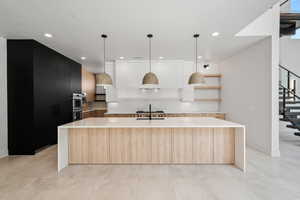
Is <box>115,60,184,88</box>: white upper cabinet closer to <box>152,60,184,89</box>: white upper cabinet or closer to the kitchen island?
<box>152,60,184,89</box>: white upper cabinet

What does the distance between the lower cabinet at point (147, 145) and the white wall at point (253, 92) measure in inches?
50.6

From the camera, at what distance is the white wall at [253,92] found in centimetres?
352

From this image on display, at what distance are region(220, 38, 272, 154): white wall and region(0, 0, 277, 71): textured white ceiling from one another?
444mm

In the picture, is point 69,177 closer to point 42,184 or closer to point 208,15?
point 42,184

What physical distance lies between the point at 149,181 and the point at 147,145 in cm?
76

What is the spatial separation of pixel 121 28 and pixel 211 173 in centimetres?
307

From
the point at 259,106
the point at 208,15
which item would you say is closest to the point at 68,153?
the point at 208,15

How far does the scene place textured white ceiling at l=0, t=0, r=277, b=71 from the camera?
86.0 inches

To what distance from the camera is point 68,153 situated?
299 centimetres

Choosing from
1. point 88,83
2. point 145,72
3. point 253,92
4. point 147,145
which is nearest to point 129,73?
point 145,72

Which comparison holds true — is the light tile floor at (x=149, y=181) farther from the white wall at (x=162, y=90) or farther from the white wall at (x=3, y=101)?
the white wall at (x=162, y=90)

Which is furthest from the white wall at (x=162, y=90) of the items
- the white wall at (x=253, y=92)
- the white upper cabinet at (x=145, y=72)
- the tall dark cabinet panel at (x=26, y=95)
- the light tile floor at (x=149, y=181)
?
the light tile floor at (x=149, y=181)

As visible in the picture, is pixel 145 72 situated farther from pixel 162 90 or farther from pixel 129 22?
pixel 129 22

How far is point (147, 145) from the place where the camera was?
3.00m
